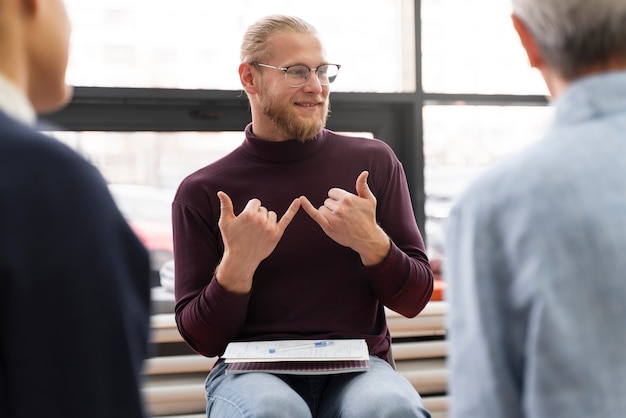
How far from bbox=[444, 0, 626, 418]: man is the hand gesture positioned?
0.74 meters

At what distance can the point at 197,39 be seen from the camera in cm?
236

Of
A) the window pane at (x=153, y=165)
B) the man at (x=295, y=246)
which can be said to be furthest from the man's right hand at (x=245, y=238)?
the window pane at (x=153, y=165)

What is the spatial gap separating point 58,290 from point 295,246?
1.05 metres

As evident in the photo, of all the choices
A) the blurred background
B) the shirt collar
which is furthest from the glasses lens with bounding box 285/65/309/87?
the shirt collar

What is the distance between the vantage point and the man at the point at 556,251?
2.22ft

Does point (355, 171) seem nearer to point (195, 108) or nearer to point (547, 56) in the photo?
point (195, 108)

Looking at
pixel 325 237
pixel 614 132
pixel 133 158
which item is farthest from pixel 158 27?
pixel 614 132

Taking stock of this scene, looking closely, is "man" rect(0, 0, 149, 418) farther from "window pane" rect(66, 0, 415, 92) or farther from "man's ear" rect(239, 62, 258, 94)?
"window pane" rect(66, 0, 415, 92)

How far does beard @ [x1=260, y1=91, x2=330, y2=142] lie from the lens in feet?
5.73

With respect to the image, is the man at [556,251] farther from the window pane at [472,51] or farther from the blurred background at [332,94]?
the window pane at [472,51]

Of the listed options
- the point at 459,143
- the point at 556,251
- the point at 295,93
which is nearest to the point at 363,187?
the point at 295,93

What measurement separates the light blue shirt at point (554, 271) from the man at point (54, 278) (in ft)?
1.22

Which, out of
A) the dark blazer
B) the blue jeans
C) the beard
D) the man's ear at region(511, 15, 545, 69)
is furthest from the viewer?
the beard

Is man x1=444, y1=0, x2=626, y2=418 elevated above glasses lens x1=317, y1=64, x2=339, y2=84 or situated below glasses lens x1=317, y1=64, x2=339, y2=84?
below
